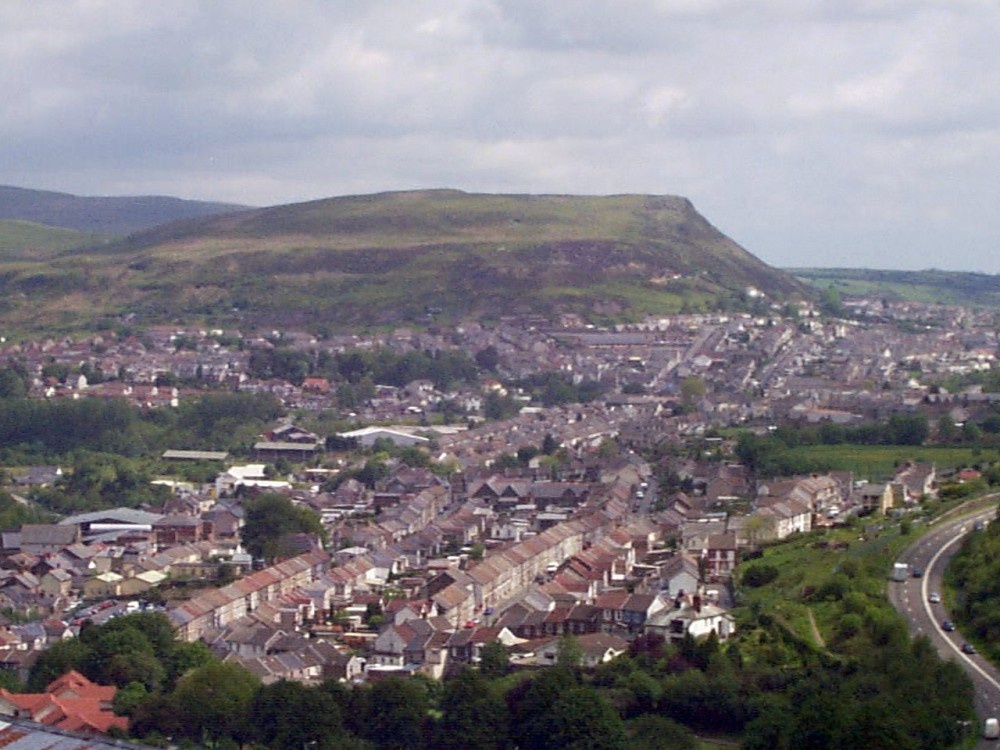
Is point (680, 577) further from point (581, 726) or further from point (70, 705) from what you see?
point (70, 705)

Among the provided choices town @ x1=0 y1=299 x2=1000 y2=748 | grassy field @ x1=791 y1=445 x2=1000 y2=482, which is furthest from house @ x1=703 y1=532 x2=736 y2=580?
grassy field @ x1=791 y1=445 x2=1000 y2=482

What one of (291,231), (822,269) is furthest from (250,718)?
(822,269)

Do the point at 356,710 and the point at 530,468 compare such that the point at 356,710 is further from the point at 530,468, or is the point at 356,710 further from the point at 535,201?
the point at 535,201

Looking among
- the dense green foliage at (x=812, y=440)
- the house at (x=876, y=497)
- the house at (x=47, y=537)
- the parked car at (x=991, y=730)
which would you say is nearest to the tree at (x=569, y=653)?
the parked car at (x=991, y=730)

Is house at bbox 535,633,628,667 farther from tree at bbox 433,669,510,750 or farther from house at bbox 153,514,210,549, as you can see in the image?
house at bbox 153,514,210,549

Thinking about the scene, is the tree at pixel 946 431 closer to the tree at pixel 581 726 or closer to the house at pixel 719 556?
the house at pixel 719 556

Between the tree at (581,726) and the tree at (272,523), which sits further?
the tree at (272,523)
